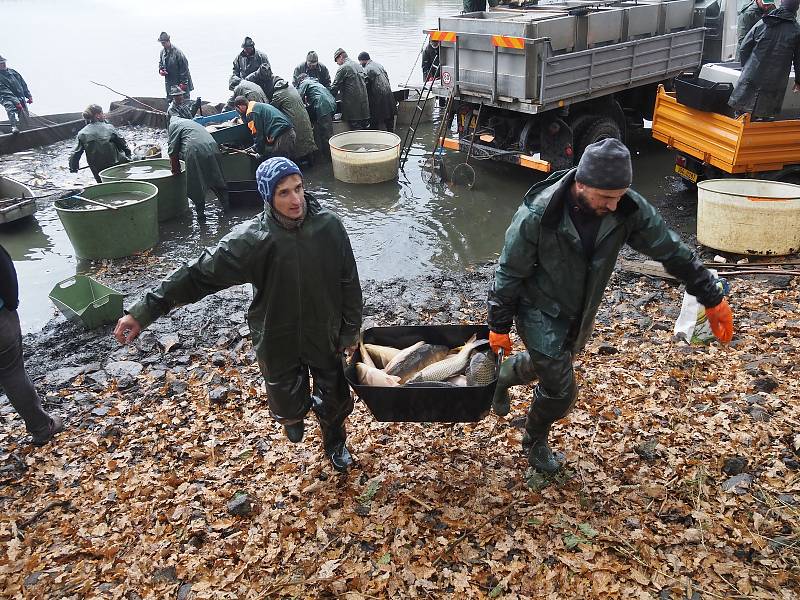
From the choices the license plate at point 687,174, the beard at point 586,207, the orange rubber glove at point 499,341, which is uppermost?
the beard at point 586,207

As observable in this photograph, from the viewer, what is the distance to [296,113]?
11.2m

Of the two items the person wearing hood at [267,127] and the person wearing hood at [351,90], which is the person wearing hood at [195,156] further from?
the person wearing hood at [351,90]

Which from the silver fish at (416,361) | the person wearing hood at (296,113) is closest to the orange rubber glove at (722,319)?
the silver fish at (416,361)

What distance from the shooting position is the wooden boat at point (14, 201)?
359 inches

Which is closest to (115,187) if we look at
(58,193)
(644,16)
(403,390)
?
(58,193)

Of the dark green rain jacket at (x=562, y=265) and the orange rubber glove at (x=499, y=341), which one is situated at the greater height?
the dark green rain jacket at (x=562, y=265)

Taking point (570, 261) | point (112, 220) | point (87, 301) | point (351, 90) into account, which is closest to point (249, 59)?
point (351, 90)

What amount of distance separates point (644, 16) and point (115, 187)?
8413mm

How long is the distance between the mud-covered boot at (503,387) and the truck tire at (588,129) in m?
6.58

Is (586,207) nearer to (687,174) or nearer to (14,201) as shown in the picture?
(687,174)

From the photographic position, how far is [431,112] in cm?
1517

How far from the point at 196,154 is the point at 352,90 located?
460cm

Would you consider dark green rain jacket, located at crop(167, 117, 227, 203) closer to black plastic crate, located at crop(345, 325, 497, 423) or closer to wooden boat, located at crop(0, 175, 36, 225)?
wooden boat, located at crop(0, 175, 36, 225)

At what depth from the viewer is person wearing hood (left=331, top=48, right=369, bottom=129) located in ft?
41.4
